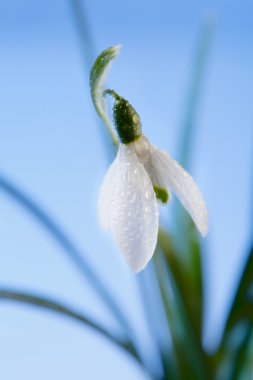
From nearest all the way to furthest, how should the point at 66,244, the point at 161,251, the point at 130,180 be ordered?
the point at 130,180, the point at 161,251, the point at 66,244

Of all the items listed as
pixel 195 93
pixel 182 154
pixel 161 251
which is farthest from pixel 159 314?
pixel 195 93

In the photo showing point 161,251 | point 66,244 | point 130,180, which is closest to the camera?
point 130,180

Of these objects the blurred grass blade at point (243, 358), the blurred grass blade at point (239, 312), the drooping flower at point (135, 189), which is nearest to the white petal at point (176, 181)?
the drooping flower at point (135, 189)

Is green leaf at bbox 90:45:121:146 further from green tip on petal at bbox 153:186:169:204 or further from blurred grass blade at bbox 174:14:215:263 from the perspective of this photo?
blurred grass blade at bbox 174:14:215:263

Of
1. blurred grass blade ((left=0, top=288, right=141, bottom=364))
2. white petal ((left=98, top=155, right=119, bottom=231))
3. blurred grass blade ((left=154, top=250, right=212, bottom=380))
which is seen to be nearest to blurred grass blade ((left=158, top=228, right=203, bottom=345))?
blurred grass blade ((left=154, top=250, right=212, bottom=380))

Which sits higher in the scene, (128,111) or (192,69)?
(128,111)

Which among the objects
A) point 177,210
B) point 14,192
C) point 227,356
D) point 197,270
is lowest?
point 227,356

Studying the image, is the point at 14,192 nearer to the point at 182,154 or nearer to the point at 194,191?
the point at 182,154

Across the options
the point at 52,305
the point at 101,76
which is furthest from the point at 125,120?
the point at 52,305
